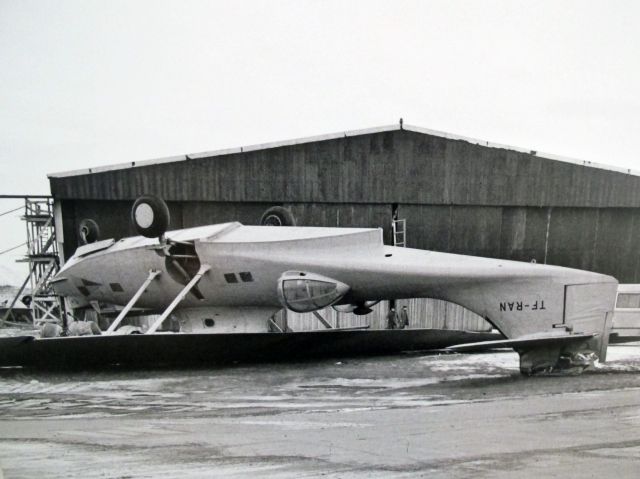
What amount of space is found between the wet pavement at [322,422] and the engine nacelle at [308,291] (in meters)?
1.20

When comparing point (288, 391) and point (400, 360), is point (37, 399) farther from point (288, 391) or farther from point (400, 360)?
point (400, 360)

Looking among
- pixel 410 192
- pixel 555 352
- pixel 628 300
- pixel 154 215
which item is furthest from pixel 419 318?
pixel 154 215

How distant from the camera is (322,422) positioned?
494cm

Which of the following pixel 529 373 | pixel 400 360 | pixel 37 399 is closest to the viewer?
pixel 37 399

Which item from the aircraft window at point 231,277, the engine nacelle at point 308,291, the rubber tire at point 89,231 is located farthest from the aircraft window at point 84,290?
the engine nacelle at point 308,291

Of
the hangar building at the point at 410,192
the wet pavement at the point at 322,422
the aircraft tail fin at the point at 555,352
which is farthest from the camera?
the hangar building at the point at 410,192

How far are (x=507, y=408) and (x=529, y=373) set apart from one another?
269 centimetres

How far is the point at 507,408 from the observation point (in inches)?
208

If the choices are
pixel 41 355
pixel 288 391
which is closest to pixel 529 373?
pixel 288 391

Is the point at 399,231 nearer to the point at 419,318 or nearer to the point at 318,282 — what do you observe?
the point at 419,318

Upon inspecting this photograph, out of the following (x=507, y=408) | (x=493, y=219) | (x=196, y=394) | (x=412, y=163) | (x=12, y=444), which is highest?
(x=412, y=163)

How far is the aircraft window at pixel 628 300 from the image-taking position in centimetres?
995

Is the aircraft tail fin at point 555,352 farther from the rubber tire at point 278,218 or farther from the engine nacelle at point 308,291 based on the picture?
the rubber tire at point 278,218

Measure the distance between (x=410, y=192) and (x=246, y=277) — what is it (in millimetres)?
5488
